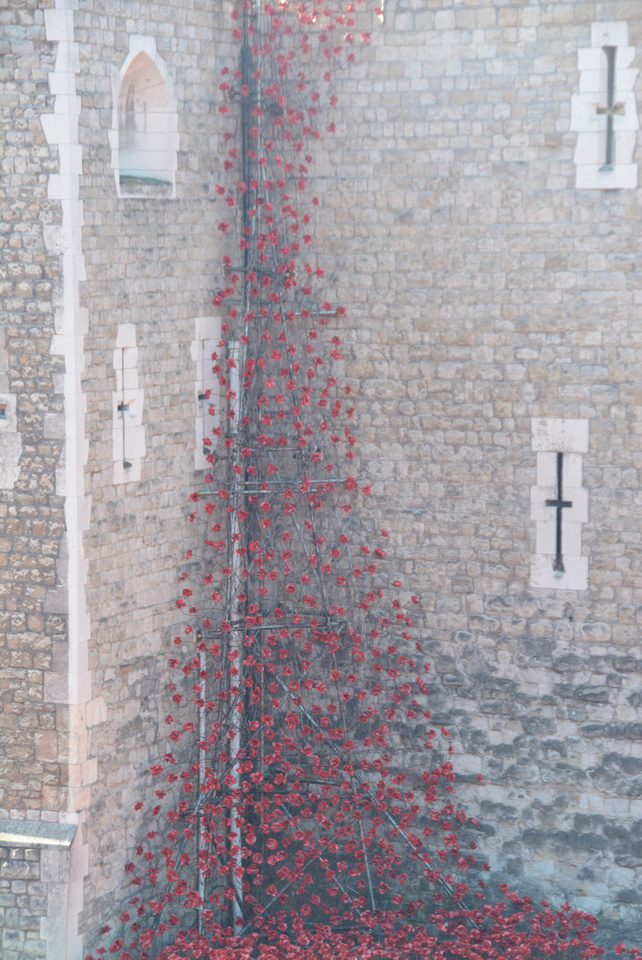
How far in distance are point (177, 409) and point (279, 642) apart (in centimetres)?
150

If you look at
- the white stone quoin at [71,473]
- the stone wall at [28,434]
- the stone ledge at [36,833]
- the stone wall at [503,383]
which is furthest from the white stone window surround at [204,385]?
the stone ledge at [36,833]

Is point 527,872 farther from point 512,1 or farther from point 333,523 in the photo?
point 512,1

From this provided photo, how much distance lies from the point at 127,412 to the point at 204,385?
754 millimetres

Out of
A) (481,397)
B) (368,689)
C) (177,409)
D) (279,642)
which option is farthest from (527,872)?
(177,409)

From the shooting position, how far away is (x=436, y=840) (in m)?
7.72

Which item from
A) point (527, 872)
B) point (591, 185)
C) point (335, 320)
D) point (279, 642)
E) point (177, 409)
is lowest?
point (527, 872)

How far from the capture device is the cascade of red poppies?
24.8 feet

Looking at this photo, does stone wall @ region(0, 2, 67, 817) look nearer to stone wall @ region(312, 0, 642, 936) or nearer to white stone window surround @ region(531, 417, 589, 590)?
stone wall @ region(312, 0, 642, 936)

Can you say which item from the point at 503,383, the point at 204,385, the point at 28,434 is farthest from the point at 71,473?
the point at 503,383

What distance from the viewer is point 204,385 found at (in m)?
7.75

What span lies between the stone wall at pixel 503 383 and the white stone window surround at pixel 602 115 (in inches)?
2.4

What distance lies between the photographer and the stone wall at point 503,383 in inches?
284

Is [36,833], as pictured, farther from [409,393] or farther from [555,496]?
[555,496]

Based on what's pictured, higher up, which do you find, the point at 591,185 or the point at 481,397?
the point at 591,185
